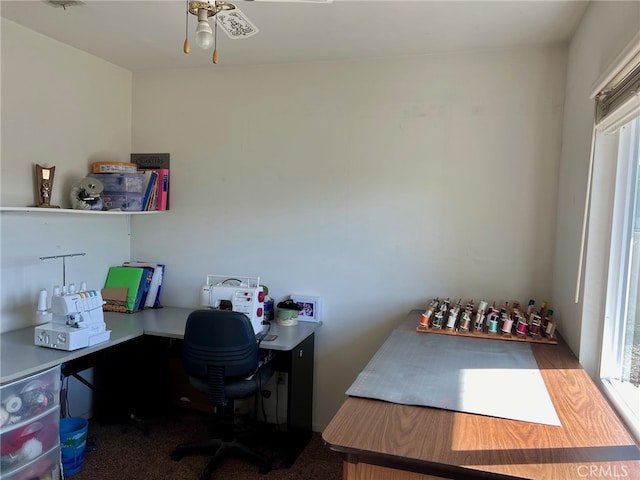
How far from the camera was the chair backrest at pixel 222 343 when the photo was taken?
7.61 feet

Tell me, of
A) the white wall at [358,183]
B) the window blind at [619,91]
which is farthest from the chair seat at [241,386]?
the window blind at [619,91]

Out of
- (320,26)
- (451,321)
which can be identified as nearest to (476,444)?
(451,321)

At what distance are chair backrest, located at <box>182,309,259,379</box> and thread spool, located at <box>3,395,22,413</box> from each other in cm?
77

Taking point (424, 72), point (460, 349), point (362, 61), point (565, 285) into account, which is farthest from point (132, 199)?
point (565, 285)

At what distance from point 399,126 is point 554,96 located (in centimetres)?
87

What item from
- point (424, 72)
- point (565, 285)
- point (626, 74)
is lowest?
point (565, 285)

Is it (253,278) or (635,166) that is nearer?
(635,166)

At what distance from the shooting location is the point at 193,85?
320 centimetres

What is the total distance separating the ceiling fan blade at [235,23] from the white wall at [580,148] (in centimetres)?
146

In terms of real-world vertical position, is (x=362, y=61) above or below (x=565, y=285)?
above

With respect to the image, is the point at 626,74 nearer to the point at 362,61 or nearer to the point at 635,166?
the point at 635,166

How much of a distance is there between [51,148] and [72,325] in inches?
45.6

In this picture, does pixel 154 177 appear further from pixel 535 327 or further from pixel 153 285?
pixel 535 327

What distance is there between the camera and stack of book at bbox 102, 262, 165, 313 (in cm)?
310
